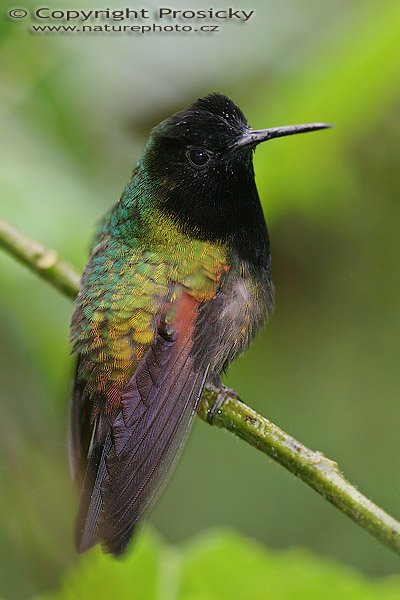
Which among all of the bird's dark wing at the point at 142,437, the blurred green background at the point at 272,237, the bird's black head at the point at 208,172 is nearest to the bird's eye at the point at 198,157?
the bird's black head at the point at 208,172

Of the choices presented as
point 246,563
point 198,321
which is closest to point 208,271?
point 198,321

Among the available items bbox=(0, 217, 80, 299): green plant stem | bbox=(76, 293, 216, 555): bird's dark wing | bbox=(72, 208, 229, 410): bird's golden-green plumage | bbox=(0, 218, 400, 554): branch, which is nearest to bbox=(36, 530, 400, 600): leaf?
bbox=(76, 293, 216, 555): bird's dark wing

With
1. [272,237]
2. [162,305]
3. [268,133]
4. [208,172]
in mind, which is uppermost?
[272,237]

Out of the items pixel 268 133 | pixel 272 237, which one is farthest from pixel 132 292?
pixel 272 237

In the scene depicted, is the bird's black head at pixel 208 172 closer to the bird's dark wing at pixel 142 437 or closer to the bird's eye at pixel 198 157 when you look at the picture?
the bird's eye at pixel 198 157

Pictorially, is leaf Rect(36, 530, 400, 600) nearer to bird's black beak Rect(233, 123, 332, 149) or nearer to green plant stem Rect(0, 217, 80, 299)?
green plant stem Rect(0, 217, 80, 299)

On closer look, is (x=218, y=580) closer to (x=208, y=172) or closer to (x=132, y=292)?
(x=132, y=292)
